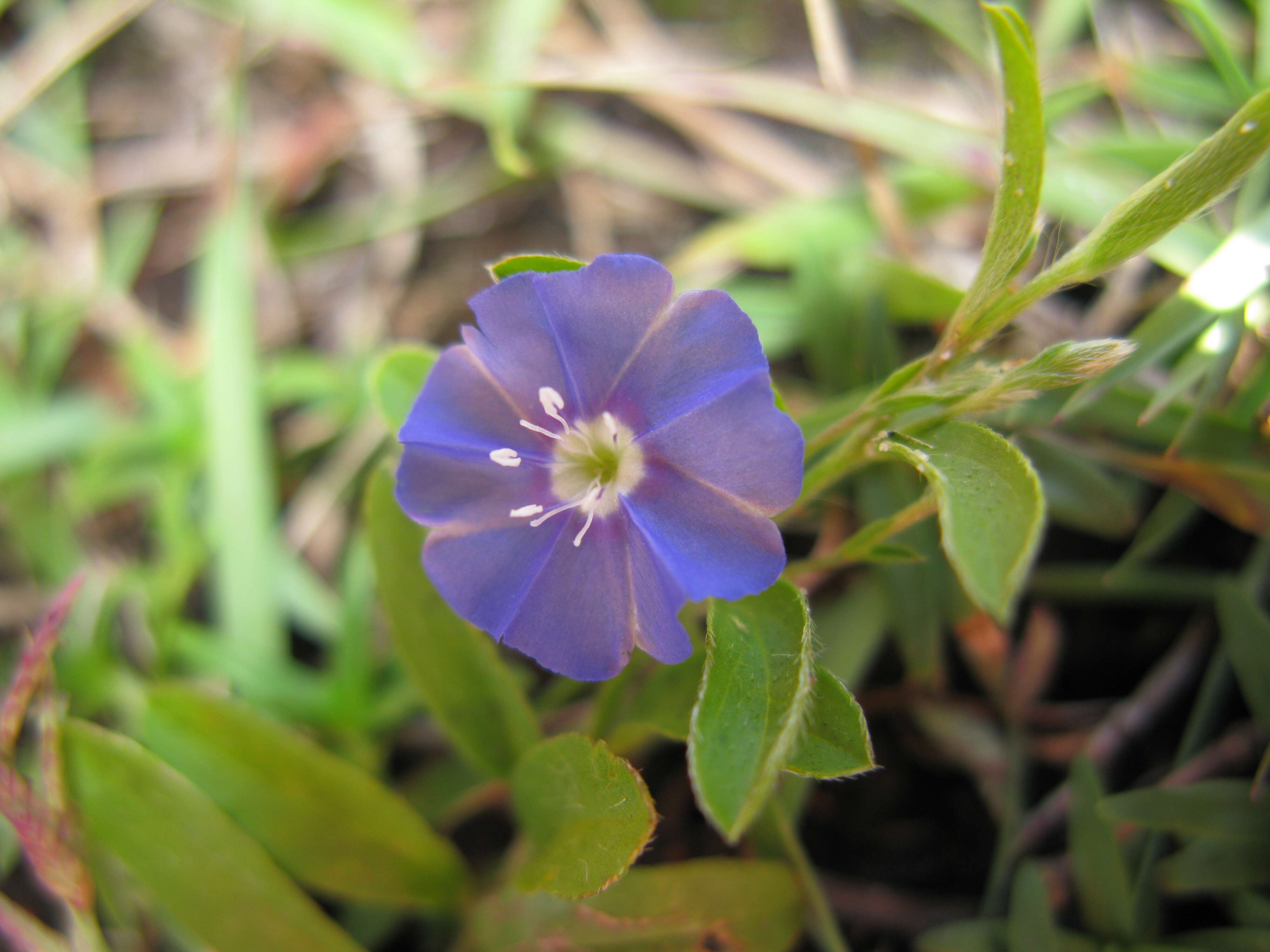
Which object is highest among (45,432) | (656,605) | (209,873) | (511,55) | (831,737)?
(511,55)

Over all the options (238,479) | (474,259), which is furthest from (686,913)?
(474,259)

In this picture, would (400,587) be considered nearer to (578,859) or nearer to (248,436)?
(578,859)

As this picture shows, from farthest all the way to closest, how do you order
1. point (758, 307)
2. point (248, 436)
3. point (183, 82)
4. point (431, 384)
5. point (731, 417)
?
point (183, 82)
point (248, 436)
point (758, 307)
point (431, 384)
point (731, 417)

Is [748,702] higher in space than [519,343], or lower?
lower

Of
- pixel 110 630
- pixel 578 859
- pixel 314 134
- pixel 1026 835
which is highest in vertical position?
pixel 314 134

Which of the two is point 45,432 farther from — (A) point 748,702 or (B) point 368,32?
(A) point 748,702

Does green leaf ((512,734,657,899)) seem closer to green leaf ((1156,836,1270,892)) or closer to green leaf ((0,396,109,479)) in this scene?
green leaf ((1156,836,1270,892))

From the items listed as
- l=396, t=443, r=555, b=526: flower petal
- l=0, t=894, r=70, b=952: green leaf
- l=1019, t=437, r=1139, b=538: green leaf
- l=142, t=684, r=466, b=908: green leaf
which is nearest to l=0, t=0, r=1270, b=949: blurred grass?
l=1019, t=437, r=1139, b=538: green leaf

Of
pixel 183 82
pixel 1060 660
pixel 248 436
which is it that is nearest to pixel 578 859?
pixel 1060 660
